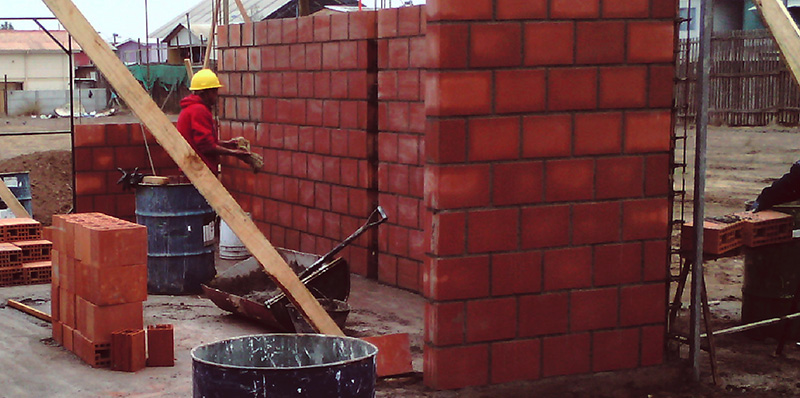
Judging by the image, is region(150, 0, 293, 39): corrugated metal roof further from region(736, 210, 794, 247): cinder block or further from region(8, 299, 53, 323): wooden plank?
region(736, 210, 794, 247): cinder block

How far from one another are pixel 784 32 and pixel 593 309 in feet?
5.82

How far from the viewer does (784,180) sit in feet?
21.9

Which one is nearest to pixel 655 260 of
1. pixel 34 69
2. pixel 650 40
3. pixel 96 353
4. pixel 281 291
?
pixel 650 40

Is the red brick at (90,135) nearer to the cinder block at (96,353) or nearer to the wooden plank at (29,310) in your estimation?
the wooden plank at (29,310)

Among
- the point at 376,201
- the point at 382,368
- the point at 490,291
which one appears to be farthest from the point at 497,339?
the point at 376,201

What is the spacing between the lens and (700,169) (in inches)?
219

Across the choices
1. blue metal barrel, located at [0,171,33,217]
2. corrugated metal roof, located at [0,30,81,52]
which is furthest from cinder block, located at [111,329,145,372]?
corrugated metal roof, located at [0,30,81,52]

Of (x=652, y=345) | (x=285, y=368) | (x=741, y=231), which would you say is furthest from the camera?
(x=741, y=231)

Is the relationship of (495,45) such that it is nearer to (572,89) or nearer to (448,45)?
(448,45)

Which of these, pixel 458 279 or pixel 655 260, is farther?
pixel 655 260

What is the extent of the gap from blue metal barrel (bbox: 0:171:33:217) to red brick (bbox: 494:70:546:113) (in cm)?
708

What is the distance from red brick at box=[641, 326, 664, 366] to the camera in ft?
18.5

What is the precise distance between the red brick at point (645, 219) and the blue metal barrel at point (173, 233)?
12.6 feet

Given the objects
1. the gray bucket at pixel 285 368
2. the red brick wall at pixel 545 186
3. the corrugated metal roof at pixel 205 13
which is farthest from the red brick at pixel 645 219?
the corrugated metal roof at pixel 205 13
